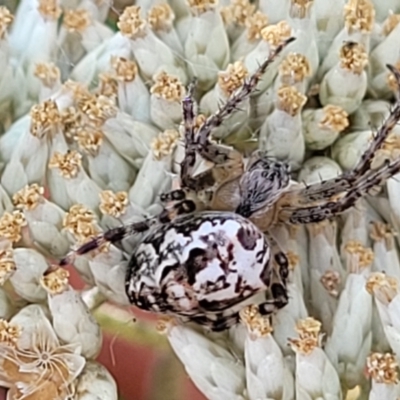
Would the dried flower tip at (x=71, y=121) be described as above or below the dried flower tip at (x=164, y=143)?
above

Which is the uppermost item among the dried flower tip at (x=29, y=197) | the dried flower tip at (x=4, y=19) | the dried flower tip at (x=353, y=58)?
the dried flower tip at (x=4, y=19)

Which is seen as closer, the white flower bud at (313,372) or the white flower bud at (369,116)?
the white flower bud at (313,372)

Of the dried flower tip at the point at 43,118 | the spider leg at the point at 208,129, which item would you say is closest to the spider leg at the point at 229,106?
the spider leg at the point at 208,129

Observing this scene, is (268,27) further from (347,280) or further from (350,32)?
(347,280)

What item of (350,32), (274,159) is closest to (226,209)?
(274,159)

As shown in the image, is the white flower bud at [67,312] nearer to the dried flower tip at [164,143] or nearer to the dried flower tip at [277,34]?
the dried flower tip at [164,143]

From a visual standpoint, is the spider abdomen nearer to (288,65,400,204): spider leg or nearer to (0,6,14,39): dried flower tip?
(288,65,400,204): spider leg

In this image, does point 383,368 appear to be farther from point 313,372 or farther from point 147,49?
point 147,49
